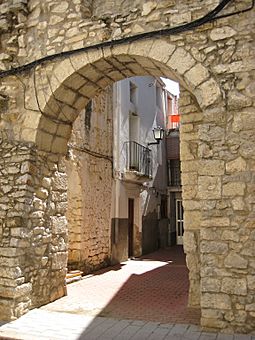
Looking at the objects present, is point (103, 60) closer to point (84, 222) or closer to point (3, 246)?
point (3, 246)

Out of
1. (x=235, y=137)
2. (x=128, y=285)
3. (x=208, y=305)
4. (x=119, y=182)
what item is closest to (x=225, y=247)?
(x=208, y=305)

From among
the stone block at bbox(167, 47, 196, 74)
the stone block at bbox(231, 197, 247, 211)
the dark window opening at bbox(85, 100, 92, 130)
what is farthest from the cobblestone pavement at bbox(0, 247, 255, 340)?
the dark window opening at bbox(85, 100, 92, 130)

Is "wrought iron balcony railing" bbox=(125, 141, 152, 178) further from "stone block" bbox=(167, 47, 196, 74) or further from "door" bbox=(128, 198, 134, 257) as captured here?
"stone block" bbox=(167, 47, 196, 74)

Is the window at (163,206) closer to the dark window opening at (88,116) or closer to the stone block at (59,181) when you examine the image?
the dark window opening at (88,116)

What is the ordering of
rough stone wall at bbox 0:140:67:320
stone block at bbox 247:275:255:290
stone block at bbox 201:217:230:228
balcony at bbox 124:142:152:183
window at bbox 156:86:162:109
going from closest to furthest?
stone block at bbox 247:275:255:290 < stone block at bbox 201:217:230:228 < rough stone wall at bbox 0:140:67:320 < balcony at bbox 124:142:152:183 < window at bbox 156:86:162:109

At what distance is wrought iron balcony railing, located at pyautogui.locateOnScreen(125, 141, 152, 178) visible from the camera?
34.1ft

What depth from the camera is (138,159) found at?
434 inches

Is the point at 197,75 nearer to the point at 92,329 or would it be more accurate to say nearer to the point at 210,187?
the point at 210,187

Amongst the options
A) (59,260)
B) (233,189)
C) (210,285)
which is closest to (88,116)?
(59,260)

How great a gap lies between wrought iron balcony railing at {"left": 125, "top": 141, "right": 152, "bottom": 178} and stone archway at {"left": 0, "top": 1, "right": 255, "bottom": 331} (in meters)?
5.13

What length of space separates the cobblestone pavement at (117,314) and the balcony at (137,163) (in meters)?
3.73

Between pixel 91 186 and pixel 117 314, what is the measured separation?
4.08 meters

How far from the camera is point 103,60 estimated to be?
448cm

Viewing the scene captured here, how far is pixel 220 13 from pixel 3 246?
3.76 meters
